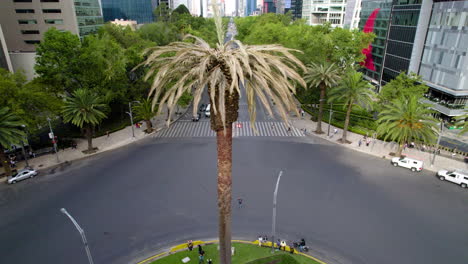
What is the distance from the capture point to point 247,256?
24344 millimetres

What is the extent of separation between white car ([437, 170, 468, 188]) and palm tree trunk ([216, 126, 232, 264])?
29.2m

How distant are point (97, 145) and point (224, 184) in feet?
111

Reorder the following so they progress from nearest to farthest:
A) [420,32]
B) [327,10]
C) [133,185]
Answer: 1. [133,185]
2. [420,32]
3. [327,10]

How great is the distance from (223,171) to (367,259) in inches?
599

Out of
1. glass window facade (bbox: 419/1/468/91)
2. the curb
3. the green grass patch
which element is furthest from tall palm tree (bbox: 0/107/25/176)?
glass window facade (bbox: 419/1/468/91)

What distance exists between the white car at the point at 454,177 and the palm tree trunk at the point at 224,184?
95.9 feet

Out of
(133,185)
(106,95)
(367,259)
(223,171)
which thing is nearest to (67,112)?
(106,95)

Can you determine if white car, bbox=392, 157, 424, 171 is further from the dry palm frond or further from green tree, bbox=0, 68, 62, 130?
Result: green tree, bbox=0, 68, 62, 130

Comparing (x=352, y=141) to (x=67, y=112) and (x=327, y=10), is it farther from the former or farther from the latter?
(x=327, y=10)

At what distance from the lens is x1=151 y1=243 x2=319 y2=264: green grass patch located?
23.8 meters

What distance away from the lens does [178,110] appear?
194 feet

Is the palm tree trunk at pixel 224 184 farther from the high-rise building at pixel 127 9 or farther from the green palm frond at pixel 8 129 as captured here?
the high-rise building at pixel 127 9

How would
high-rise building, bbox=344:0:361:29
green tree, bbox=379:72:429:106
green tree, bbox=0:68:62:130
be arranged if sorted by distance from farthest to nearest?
high-rise building, bbox=344:0:361:29 < green tree, bbox=379:72:429:106 < green tree, bbox=0:68:62:130

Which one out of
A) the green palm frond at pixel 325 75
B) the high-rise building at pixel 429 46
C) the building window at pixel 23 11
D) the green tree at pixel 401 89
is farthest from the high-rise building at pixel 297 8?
the green palm frond at pixel 325 75
